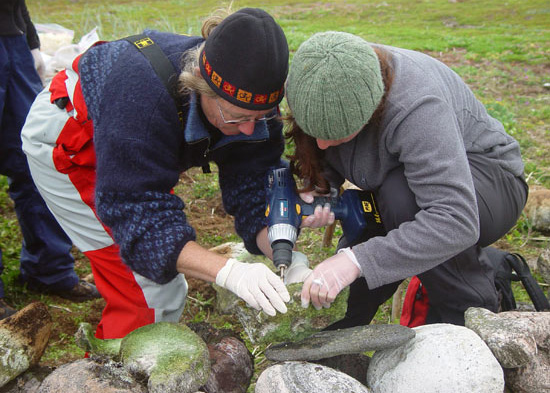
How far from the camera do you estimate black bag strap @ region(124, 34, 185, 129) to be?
199 centimetres

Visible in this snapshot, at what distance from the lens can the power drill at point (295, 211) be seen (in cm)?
208

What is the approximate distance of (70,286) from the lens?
316cm

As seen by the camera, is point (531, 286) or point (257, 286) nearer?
point (257, 286)

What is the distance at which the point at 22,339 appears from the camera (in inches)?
76.1

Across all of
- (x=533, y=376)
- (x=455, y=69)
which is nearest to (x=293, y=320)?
(x=533, y=376)

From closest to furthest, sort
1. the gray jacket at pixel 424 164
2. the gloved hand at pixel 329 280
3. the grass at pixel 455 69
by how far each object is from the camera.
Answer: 1. the gray jacket at pixel 424 164
2. the gloved hand at pixel 329 280
3. the grass at pixel 455 69

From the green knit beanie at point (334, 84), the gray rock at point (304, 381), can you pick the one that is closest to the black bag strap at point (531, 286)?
the gray rock at point (304, 381)

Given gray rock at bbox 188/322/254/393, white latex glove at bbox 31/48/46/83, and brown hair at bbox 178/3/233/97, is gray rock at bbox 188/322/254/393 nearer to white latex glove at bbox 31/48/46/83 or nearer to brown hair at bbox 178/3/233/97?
brown hair at bbox 178/3/233/97

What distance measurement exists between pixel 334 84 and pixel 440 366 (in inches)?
40.5

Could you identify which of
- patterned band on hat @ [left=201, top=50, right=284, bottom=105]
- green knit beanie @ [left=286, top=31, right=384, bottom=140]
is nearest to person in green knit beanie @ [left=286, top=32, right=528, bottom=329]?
green knit beanie @ [left=286, top=31, right=384, bottom=140]

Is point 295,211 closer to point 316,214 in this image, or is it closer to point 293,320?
point 316,214

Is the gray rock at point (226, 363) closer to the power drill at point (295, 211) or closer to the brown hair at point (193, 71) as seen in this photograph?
the power drill at point (295, 211)

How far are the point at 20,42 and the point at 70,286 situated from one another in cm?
151

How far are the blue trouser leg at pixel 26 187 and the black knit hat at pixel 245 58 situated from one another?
→ 1.56 m
